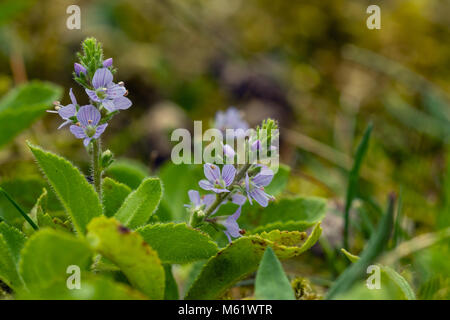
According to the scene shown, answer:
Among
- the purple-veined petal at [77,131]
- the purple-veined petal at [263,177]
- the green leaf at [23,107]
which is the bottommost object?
the purple-veined petal at [263,177]

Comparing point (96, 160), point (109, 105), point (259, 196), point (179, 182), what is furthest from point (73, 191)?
point (179, 182)

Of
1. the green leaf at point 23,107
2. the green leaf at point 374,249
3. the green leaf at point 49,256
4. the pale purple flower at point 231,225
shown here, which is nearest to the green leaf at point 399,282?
the green leaf at point 374,249

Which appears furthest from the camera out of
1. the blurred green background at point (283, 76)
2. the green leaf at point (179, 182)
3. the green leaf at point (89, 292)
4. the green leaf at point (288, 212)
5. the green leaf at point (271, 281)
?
the blurred green background at point (283, 76)

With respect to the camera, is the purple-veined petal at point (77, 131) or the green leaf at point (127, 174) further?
the green leaf at point (127, 174)

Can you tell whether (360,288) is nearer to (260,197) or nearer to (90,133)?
(260,197)

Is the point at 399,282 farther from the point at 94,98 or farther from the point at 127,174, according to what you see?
the point at 127,174

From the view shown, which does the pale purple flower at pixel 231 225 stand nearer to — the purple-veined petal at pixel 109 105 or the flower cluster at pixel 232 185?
the flower cluster at pixel 232 185

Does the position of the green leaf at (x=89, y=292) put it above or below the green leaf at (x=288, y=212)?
below
